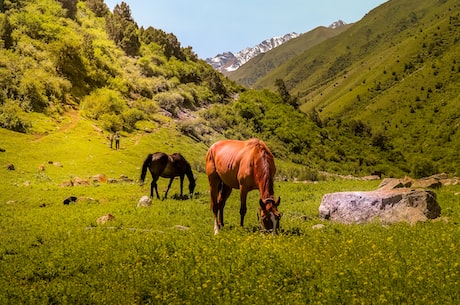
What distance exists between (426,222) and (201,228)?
9350 millimetres

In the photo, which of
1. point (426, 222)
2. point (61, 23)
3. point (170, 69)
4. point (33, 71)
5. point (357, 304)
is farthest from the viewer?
point (170, 69)

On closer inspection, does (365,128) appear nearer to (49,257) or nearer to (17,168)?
(17,168)

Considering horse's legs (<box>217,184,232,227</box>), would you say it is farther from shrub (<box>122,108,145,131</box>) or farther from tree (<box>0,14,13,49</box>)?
tree (<box>0,14,13,49</box>)

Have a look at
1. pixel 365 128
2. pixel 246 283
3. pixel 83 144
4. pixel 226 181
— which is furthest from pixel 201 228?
pixel 365 128

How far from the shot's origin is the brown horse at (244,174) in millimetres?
13133

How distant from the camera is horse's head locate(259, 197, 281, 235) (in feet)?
41.9

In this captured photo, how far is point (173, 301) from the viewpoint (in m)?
8.45

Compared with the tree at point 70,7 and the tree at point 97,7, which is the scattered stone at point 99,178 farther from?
the tree at point 97,7

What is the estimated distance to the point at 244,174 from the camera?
14656 mm

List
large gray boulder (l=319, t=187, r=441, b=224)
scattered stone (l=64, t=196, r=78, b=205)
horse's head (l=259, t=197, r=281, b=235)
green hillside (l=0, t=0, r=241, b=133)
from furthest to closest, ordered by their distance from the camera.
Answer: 1. green hillside (l=0, t=0, r=241, b=133)
2. scattered stone (l=64, t=196, r=78, b=205)
3. large gray boulder (l=319, t=187, r=441, b=224)
4. horse's head (l=259, t=197, r=281, b=235)

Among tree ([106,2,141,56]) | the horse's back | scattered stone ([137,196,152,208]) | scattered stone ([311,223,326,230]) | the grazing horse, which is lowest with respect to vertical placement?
scattered stone ([137,196,152,208])

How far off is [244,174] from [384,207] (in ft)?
23.7

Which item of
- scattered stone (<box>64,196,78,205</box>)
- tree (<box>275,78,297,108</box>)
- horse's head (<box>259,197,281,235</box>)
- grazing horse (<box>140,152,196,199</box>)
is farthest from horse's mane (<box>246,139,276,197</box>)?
tree (<box>275,78,297,108</box>)

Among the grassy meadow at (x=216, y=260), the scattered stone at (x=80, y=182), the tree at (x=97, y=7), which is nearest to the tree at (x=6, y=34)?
the scattered stone at (x=80, y=182)
